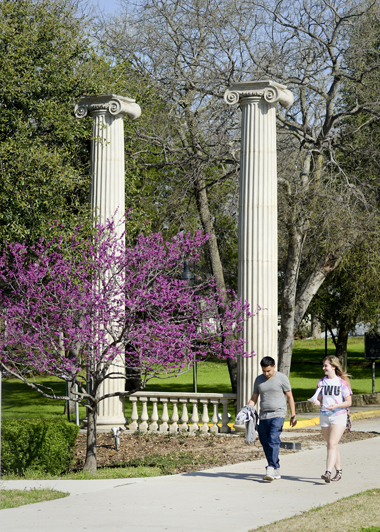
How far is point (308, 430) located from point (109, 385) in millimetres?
4410

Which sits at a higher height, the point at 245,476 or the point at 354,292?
the point at 354,292

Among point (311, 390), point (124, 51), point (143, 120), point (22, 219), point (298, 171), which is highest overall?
point (124, 51)

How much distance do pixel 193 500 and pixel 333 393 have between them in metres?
A: 2.31

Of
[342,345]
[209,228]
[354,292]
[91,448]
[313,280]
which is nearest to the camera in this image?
[91,448]

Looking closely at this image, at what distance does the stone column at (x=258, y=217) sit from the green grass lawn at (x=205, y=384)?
770 cm

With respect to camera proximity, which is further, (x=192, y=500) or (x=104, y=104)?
(x=104, y=104)

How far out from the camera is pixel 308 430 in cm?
1652

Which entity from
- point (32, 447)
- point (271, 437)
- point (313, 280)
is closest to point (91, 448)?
point (32, 447)

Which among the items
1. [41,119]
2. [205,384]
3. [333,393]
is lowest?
[205,384]

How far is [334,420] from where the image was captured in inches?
370

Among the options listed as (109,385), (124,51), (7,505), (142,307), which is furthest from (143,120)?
(7,505)

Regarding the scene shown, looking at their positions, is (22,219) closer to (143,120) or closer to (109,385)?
(109,385)

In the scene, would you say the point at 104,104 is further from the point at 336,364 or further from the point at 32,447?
the point at 336,364

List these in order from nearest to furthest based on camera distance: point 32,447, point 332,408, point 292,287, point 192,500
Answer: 1. point 192,500
2. point 332,408
3. point 32,447
4. point 292,287
